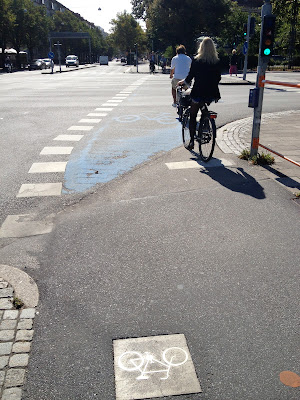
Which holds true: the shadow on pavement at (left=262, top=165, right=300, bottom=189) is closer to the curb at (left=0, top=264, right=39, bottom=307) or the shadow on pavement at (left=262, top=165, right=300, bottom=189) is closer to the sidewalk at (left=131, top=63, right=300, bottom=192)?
the sidewalk at (left=131, top=63, right=300, bottom=192)

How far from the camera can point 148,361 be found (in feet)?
8.09

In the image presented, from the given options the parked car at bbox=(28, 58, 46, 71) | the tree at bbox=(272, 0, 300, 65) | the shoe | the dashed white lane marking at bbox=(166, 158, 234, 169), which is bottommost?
the dashed white lane marking at bbox=(166, 158, 234, 169)

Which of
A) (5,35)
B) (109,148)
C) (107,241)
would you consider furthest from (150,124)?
(5,35)

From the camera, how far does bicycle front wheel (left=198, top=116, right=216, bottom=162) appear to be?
21.7ft

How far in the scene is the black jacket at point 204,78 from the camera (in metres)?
6.51

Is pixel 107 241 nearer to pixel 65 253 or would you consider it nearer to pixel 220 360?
pixel 65 253

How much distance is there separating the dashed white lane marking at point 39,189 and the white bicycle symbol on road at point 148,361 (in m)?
3.28

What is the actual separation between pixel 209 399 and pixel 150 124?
29.2 ft

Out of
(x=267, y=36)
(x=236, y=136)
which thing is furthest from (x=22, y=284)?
(x=236, y=136)

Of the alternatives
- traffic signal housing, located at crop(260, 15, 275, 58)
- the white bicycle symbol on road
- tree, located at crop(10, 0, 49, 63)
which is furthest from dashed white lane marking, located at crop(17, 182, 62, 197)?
tree, located at crop(10, 0, 49, 63)

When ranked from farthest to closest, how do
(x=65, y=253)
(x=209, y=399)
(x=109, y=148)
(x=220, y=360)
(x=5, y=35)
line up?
(x=5, y=35) → (x=109, y=148) → (x=65, y=253) → (x=220, y=360) → (x=209, y=399)

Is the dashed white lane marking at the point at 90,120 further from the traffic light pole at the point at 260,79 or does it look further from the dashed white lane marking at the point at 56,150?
the traffic light pole at the point at 260,79

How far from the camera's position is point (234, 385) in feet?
7.51

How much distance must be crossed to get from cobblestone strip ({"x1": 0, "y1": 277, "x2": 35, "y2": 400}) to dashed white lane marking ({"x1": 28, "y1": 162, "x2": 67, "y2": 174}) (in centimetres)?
340
